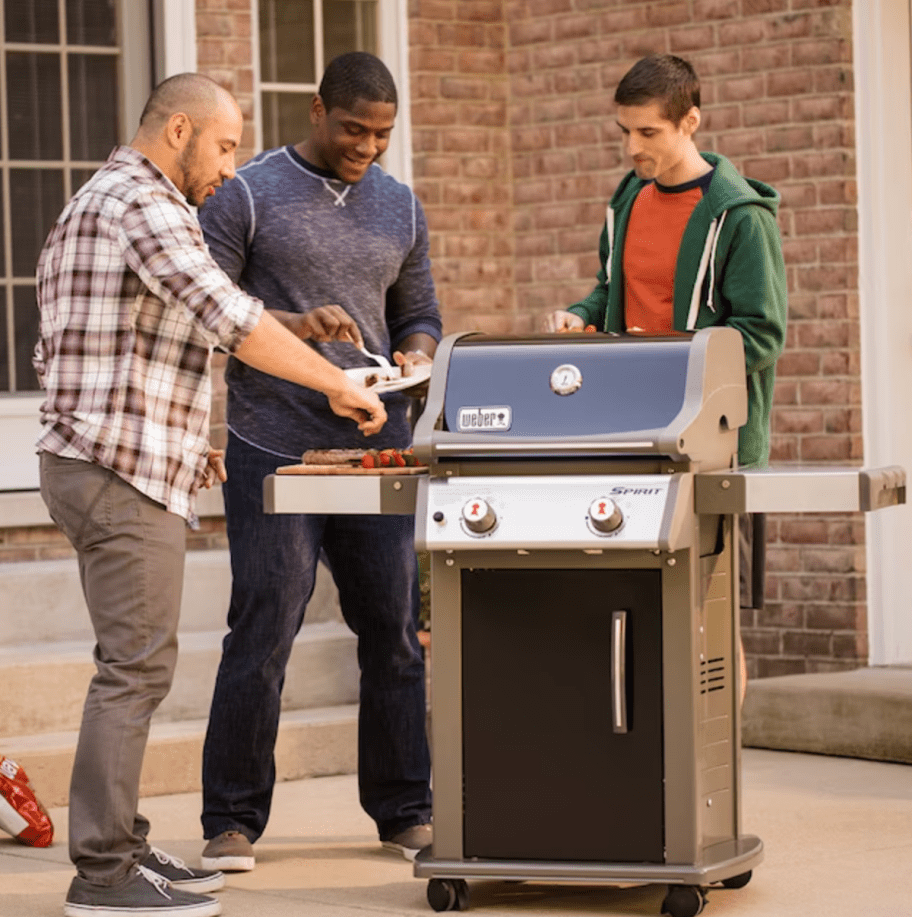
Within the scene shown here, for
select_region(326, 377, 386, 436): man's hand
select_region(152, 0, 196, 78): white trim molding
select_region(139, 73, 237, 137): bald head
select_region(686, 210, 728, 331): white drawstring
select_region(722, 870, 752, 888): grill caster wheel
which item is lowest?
select_region(722, 870, 752, 888): grill caster wheel

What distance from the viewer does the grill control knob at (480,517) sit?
4.74 metres

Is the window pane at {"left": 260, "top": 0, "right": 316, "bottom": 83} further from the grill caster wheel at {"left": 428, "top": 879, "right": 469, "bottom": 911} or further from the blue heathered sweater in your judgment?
the grill caster wheel at {"left": 428, "top": 879, "right": 469, "bottom": 911}

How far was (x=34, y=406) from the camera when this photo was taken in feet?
25.6

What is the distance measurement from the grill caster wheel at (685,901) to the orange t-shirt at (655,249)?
142cm

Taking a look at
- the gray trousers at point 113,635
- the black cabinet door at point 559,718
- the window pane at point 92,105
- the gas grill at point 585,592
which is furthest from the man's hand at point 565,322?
the window pane at point 92,105

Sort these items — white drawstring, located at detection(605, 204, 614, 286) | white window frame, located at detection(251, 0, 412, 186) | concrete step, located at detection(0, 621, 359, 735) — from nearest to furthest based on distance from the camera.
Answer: white drawstring, located at detection(605, 204, 614, 286) < concrete step, located at detection(0, 621, 359, 735) < white window frame, located at detection(251, 0, 412, 186)

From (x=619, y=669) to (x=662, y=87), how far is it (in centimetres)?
148

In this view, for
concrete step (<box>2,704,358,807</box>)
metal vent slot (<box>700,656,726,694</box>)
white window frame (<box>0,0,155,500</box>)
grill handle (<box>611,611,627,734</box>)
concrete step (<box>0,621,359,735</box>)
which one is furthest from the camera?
white window frame (<box>0,0,155,500</box>)

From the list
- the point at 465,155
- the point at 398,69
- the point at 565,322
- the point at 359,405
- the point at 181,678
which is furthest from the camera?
the point at 465,155

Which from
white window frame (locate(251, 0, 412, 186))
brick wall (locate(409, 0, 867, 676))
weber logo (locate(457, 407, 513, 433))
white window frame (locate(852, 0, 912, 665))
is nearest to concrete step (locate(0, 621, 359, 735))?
brick wall (locate(409, 0, 867, 676))

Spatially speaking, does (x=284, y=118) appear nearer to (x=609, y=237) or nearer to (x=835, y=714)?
(x=609, y=237)

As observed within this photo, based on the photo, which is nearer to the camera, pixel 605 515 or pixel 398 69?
pixel 605 515

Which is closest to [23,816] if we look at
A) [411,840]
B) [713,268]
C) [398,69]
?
[411,840]

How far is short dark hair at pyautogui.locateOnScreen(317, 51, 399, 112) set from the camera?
5496 millimetres
